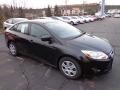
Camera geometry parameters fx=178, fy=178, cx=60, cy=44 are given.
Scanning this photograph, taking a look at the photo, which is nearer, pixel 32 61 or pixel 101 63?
pixel 101 63

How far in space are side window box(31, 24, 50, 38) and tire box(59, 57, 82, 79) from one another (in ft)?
3.12

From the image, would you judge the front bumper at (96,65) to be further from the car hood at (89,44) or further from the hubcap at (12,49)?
the hubcap at (12,49)

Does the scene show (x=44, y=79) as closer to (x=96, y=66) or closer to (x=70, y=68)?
(x=70, y=68)

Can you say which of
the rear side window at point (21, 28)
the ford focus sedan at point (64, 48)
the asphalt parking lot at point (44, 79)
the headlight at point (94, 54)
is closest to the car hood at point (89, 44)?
the ford focus sedan at point (64, 48)

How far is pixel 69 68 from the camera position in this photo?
4.65 meters

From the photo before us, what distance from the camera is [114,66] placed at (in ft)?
17.8

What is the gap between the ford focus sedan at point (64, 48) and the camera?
14.3 feet

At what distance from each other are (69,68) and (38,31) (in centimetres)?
154

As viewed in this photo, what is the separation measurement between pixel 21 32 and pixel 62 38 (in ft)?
5.93

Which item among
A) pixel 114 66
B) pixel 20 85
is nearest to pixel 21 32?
pixel 20 85

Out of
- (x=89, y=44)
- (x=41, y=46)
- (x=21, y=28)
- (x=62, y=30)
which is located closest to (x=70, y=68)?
(x=89, y=44)

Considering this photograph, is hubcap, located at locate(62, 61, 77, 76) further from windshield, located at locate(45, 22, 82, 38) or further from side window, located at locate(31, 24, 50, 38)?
side window, located at locate(31, 24, 50, 38)

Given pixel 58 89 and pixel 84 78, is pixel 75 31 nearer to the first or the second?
pixel 84 78

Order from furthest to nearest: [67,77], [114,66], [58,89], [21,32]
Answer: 1. [21,32]
2. [114,66]
3. [67,77]
4. [58,89]
